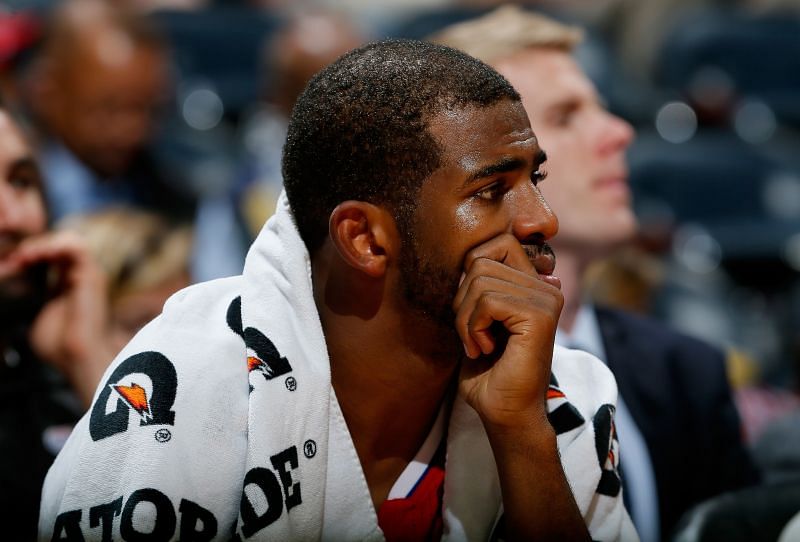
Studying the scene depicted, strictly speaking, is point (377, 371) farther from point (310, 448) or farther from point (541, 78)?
point (541, 78)

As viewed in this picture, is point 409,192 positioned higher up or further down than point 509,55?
further down

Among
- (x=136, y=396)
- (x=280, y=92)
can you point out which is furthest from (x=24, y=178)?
(x=280, y=92)

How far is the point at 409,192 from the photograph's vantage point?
149 centimetres

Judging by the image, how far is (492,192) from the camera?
149cm

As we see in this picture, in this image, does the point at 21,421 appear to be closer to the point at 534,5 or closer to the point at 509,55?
the point at 509,55

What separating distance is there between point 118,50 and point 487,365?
8.19ft

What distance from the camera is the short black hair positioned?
147 centimetres

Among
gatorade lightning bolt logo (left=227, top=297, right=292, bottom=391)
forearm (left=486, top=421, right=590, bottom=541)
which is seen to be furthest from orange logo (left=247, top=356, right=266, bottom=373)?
forearm (left=486, top=421, right=590, bottom=541)

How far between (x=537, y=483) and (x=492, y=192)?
0.42 meters

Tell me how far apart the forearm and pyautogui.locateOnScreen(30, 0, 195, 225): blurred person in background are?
7.28ft

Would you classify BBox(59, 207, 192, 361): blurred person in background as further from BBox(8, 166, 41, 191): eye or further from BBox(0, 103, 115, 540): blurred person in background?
BBox(8, 166, 41, 191): eye

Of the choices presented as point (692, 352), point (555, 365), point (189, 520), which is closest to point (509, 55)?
point (692, 352)

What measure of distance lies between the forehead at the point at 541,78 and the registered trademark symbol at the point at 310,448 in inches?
43.8

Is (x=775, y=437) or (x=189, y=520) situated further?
(x=775, y=437)
